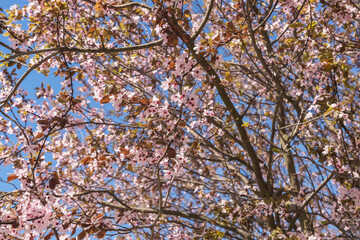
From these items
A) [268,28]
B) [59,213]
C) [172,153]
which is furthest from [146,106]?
[268,28]

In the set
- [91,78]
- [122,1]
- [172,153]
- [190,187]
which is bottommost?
[172,153]

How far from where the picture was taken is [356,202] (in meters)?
3.22

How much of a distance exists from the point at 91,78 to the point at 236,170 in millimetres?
2734

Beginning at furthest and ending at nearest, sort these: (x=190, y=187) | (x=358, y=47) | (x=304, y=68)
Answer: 1. (x=190, y=187)
2. (x=304, y=68)
3. (x=358, y=47)

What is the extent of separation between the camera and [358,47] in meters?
3.52

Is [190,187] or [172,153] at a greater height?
[190,187]

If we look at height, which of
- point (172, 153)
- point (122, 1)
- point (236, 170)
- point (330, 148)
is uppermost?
point (122, 1)

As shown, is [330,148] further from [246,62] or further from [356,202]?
[246,62]

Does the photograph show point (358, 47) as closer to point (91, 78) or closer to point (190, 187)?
point (190, 187)

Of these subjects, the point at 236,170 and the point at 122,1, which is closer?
the point at 122,1

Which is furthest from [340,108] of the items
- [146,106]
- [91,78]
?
[91,78]

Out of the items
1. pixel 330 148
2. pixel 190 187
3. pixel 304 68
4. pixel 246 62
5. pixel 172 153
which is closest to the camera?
pixel 172 153

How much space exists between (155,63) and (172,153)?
6.75 ft

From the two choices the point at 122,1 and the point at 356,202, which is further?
the point at 122,1
